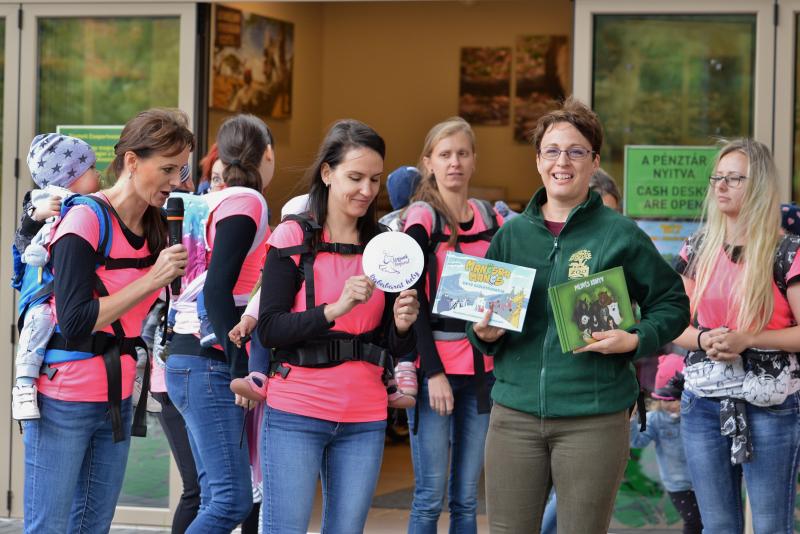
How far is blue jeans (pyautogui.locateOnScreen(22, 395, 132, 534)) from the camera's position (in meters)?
3.81

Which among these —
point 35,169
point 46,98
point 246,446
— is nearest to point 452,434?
point 246,446

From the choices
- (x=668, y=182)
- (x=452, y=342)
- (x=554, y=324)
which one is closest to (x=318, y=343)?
(x=554, y=324)

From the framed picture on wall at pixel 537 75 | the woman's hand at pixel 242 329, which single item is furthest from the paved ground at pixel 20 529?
the framed picture on wall at pixel 537 75

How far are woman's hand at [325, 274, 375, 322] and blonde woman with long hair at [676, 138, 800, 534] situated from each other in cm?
161

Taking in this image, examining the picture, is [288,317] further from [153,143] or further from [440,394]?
[440,394]

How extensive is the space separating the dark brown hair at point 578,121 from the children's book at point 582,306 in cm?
48

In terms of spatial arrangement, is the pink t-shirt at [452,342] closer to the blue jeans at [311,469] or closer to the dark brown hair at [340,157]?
the dark brown hair at [340,157]

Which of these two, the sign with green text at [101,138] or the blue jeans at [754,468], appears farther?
the sign with green text at [101,138]

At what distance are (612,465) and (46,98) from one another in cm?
478

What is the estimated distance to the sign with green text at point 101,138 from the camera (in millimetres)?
6984

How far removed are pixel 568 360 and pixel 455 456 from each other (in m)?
1.47

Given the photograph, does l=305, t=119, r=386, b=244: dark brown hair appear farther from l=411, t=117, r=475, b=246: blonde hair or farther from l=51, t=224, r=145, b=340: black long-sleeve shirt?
l=411, t=117, r=475, b=246: blonde hair

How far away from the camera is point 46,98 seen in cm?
713

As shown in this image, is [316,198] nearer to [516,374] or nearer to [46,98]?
[516,374]
